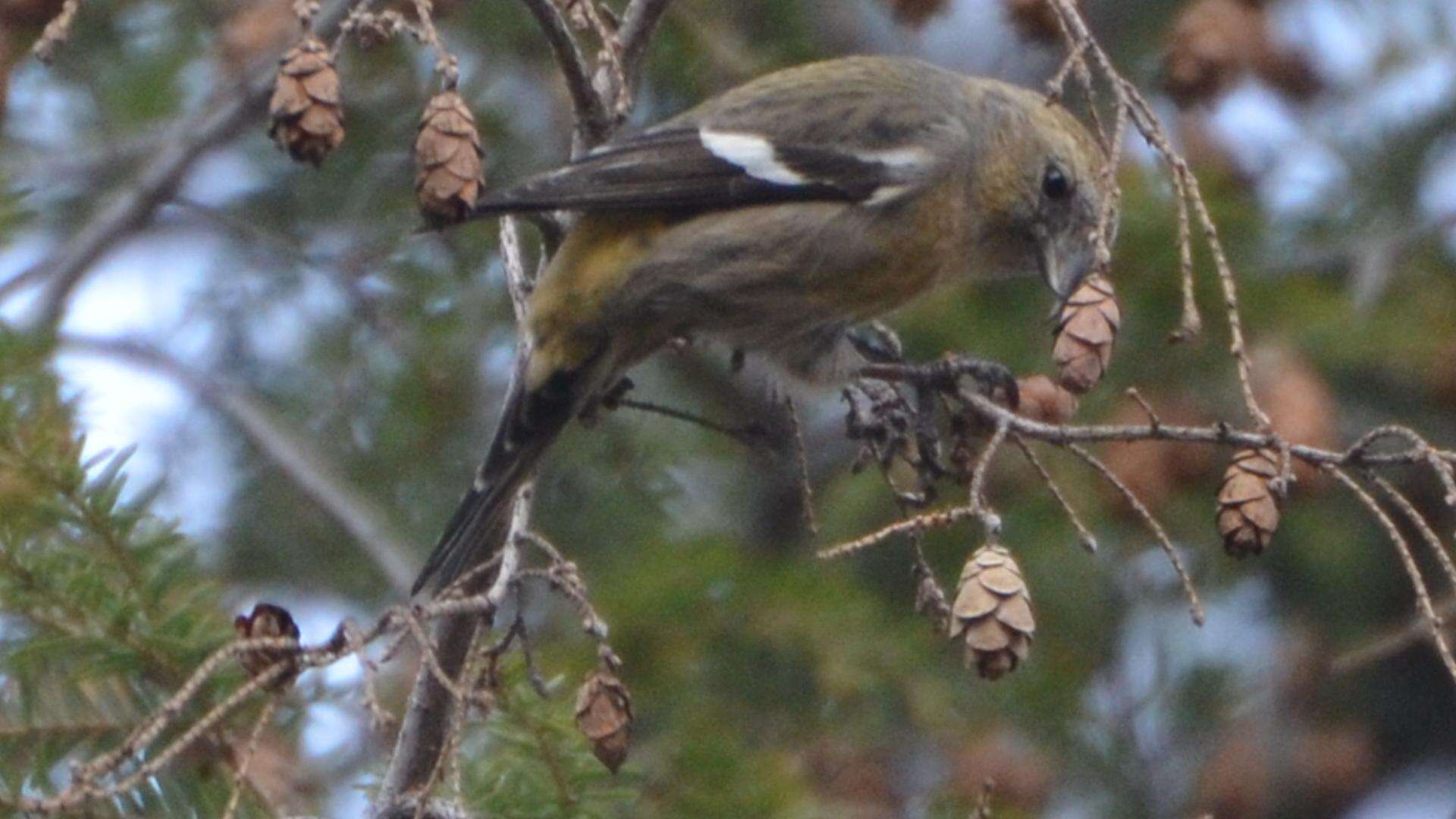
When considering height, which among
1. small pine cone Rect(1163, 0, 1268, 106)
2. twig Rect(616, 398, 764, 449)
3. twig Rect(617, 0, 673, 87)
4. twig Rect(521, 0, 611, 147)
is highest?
small pine cone Rect(1163, 0, 1268, 106)

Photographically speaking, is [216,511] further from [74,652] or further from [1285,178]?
[1285,178]

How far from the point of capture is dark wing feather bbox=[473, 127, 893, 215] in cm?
252

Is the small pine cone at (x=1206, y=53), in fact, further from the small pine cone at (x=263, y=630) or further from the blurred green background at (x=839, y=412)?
the small pine cone at (x=263, y=630)

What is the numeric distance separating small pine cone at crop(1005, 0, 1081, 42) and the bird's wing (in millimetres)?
188

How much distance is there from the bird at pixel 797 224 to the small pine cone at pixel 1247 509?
89 cm

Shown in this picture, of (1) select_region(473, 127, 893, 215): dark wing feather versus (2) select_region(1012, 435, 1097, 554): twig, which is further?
(1) select_region(473, 127, 893, 215): dark wing feather

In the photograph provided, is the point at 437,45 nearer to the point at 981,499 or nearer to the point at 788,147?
the point at 981,499

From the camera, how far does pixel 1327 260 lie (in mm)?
4309

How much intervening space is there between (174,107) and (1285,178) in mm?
2436

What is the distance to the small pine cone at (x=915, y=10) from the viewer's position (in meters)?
3.04

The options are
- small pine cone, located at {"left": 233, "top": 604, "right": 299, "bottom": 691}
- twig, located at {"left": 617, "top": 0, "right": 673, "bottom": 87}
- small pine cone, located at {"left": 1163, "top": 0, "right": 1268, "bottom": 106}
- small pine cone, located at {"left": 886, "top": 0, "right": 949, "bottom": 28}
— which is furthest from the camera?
small pine cone, located at {"left": 1163, "top": 0, "right": 1268, "bottom": 106}

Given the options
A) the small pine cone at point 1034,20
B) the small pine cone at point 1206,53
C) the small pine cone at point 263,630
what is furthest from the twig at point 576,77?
→ the small pine cone at point 1206,53

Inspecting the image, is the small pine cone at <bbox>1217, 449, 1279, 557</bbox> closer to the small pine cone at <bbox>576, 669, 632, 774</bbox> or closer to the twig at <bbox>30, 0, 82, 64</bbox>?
the small pine cone at <bbox>576, 669, 632, 774</bbox>

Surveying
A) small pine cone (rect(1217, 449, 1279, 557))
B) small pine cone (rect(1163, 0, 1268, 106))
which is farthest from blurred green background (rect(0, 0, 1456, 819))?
small pine cone (rect(1217, 449, 1279, 557))
